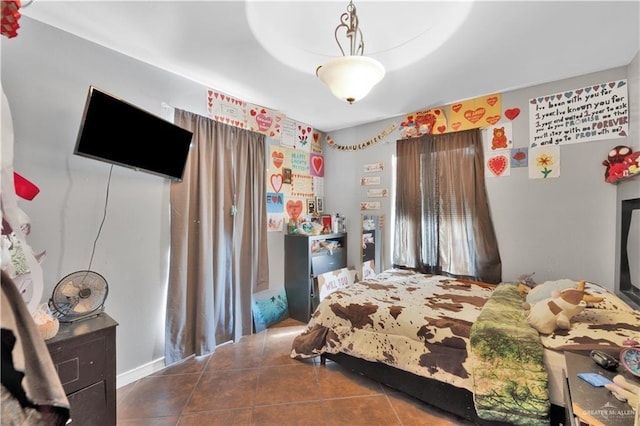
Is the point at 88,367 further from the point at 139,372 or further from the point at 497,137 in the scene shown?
the point at 497,137

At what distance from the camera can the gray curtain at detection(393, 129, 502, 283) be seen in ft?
8.86

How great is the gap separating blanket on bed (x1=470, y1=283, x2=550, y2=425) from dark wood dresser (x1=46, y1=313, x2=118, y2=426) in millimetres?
2011

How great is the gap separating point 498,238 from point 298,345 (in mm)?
2242

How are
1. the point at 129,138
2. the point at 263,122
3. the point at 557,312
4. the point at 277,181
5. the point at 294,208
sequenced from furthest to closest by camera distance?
1. the point at 294,208
2. the point at 277,181
3. the point at 263,122
4. the point at 129,138
5. the point at 557,312

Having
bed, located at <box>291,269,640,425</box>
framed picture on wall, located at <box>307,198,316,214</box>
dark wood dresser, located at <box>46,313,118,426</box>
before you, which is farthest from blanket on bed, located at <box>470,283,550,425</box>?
framed picture on wall, located at <box>307,198,316,214</box>

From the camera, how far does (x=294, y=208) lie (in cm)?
348

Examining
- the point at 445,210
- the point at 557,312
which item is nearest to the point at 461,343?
the point at 557,312

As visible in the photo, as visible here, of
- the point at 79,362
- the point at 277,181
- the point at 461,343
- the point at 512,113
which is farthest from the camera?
the point at 277,181

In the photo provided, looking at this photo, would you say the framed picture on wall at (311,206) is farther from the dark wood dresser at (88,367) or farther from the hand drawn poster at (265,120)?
the dark wood dresser at (88,367)

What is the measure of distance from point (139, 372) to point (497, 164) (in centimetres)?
373

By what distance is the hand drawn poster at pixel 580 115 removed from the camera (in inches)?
85.0

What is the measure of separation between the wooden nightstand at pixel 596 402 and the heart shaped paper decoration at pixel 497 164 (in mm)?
2001

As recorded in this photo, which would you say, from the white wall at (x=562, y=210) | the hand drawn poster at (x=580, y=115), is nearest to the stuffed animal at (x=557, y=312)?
the white wall at (x=562, y=210)

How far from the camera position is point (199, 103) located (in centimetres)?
244
